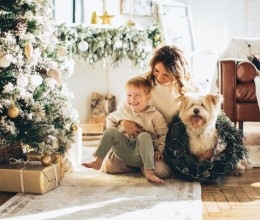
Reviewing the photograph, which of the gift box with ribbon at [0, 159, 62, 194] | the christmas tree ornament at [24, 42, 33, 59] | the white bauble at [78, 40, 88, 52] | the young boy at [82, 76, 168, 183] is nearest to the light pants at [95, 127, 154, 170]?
the young boy at [82, 76, 168, 183]

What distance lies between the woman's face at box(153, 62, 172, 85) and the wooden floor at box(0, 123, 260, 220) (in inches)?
28.9

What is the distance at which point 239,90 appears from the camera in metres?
3.40

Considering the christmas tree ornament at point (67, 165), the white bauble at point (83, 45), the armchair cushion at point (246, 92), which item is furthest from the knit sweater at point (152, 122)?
the armchair cushion at point (246, 92)

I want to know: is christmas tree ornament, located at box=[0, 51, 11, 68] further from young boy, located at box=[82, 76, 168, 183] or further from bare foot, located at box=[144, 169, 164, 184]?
bare foot, located at box=[144, 169, 164, 184]

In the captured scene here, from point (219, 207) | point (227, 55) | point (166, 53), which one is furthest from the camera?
point (227, 55)

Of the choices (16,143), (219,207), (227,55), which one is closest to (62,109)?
(16,143)

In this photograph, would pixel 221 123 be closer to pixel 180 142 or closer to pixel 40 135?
pixel 180 142

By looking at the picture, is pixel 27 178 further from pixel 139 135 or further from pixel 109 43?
pixel 109 43

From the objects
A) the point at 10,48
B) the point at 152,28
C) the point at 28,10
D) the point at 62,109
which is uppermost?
the point at 152,28

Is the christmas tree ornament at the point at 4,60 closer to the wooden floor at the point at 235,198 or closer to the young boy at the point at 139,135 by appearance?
the young boy at the point at 139,135

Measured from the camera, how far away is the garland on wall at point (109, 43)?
3451mm

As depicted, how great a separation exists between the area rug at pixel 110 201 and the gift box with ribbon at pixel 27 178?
4cm

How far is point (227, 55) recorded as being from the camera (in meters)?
4.42

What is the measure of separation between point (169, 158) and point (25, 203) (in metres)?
0.88
